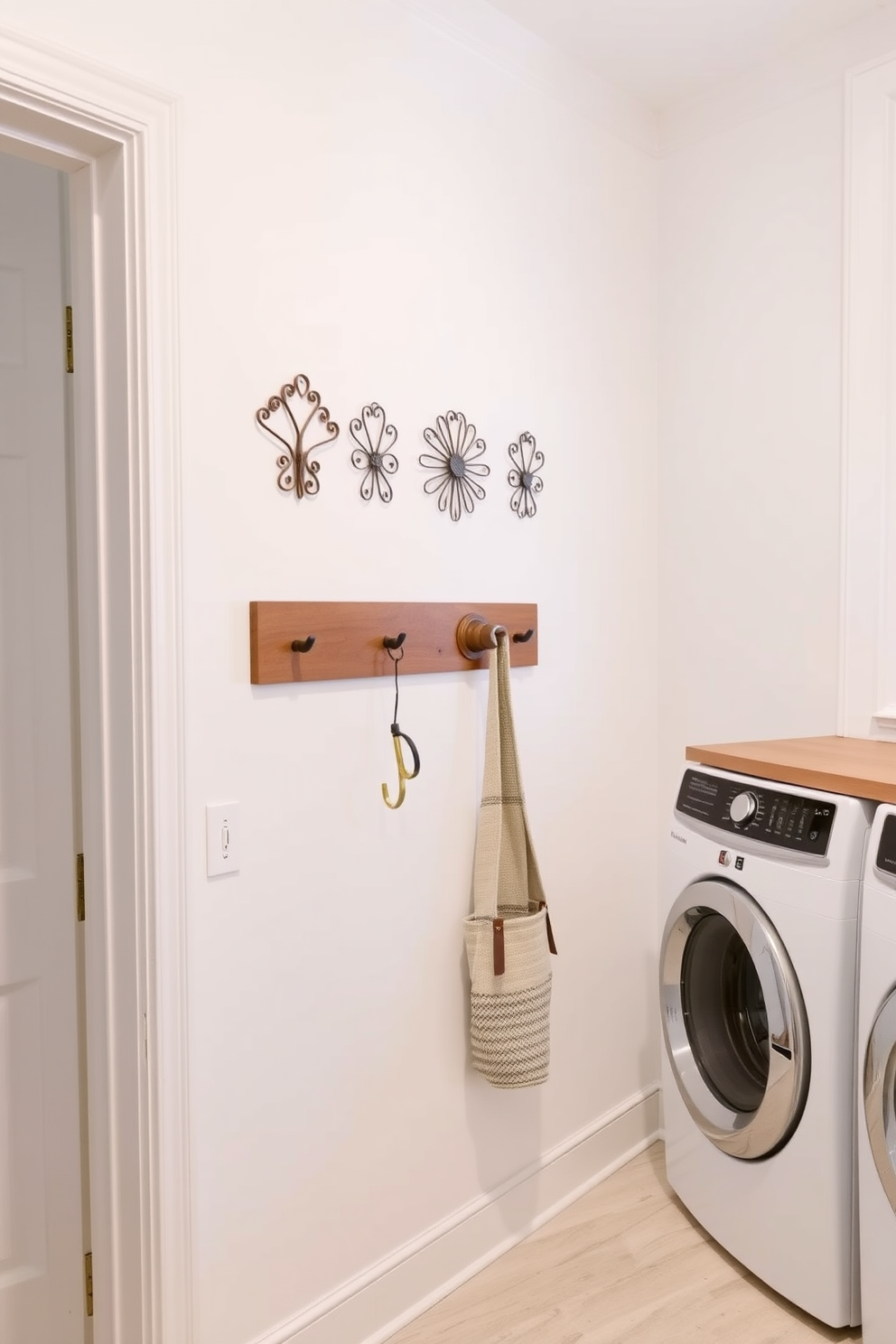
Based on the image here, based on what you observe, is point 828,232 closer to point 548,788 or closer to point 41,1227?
point 548,788

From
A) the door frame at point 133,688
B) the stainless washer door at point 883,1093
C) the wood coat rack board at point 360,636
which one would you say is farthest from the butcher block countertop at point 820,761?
the door frame at point 133,688

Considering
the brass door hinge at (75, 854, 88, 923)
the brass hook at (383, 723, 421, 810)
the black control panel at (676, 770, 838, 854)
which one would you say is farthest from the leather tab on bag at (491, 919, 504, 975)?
the brass door hinge at (75, 854, 88, 923)

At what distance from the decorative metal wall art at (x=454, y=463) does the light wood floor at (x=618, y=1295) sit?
1.56m

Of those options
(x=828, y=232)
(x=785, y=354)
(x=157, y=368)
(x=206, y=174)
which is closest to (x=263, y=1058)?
(x=157, y=368)

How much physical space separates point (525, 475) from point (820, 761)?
857mm

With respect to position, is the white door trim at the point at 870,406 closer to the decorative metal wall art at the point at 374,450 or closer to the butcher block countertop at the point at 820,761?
the butcher block countertop at the point at 820,761

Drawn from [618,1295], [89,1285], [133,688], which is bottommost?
[618,1295]

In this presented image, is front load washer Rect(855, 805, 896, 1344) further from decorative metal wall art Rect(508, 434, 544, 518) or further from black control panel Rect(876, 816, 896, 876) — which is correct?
decorative metal wall art Rect(508, 434, 544, 518)

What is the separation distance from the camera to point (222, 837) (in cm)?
150

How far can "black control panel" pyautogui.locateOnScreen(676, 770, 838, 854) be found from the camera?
1.65 meters

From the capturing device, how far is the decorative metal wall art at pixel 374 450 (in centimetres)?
170

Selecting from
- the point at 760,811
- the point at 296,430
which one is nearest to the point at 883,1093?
the point at 760,811

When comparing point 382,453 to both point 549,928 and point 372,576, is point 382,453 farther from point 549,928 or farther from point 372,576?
point 549,928

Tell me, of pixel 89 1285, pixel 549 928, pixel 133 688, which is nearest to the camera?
pixel 133 688
